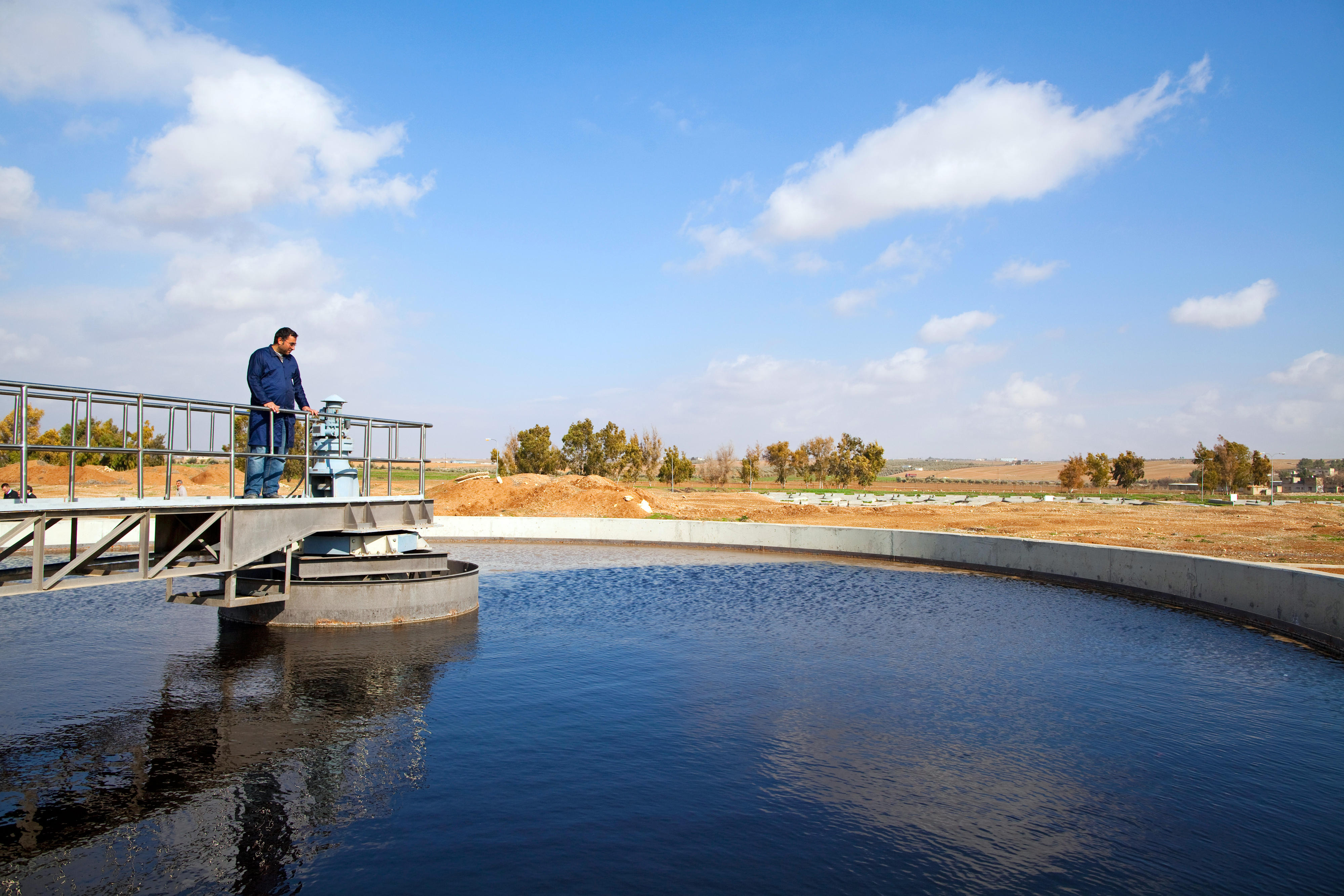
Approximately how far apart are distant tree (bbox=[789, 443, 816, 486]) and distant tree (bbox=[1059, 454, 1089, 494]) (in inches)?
1148

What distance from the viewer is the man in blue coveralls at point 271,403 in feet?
40.0

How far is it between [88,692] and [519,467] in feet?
212

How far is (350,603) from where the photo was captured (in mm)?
14023

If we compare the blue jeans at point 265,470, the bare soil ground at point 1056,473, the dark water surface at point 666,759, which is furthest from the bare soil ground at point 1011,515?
the bare soil ground at point 1056,473

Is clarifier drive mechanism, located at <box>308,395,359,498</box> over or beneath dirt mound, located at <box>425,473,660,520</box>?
over

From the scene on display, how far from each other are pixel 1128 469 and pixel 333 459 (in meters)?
86.3

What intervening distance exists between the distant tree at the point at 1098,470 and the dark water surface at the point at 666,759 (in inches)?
2977

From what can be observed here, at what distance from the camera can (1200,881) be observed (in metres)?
5.88

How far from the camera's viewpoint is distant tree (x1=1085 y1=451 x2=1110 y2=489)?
269ft

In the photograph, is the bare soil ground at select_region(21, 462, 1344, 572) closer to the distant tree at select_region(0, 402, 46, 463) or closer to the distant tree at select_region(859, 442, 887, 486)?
the distant tree at select_region(0, 402, 46, 463)

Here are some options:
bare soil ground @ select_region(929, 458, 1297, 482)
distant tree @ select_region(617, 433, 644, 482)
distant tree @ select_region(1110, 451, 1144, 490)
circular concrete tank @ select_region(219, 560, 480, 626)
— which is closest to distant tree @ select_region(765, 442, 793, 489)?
distant tree @ select_region(617, 433, 644, 482)

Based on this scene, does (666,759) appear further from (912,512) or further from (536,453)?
(536,453)

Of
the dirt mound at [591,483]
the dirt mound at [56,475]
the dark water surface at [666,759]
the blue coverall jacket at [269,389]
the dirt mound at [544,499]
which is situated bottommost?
the dark water surface at [666,759]

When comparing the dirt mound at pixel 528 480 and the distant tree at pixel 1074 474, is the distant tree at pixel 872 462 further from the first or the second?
the dirt mound at pixel 528 480
